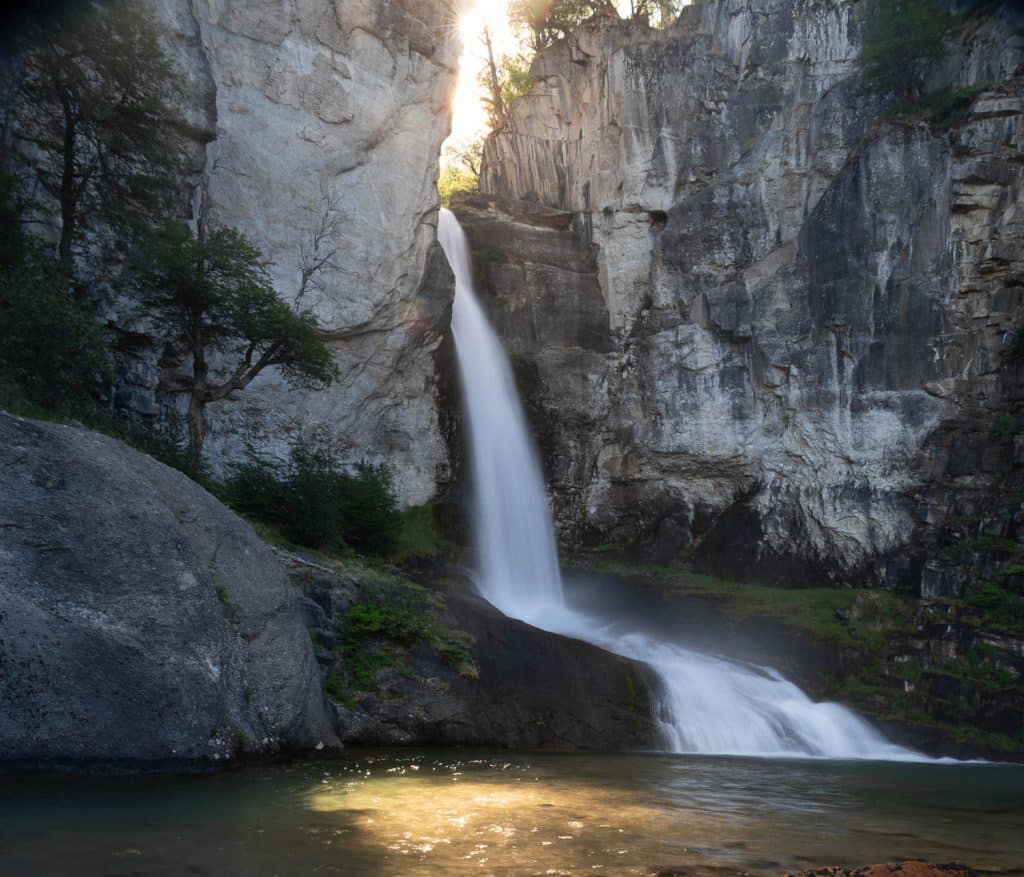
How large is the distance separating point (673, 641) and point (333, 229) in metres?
13.4

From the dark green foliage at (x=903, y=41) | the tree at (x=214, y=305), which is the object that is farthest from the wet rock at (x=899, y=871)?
the dark green foliage at (x=903, y=41)

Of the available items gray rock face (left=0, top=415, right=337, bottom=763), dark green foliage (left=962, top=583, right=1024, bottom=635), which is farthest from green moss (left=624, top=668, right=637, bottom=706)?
dark green foliage (left=962, top=583, right=1024, bottom=635)

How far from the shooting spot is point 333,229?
2155 cm

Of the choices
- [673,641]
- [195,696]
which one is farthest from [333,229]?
[195,696]

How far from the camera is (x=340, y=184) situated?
71.9 feet

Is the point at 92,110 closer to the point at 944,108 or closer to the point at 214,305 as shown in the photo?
the point at 214,305

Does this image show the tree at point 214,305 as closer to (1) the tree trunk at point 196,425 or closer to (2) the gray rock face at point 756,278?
(1) the tree trunk at point 196,425

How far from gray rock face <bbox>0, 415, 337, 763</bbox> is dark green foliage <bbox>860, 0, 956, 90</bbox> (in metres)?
22.6

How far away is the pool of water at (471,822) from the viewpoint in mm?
5754

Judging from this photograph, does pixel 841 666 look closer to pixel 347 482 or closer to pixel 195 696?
pixel 347 482

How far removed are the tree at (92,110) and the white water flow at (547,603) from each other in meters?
10.1

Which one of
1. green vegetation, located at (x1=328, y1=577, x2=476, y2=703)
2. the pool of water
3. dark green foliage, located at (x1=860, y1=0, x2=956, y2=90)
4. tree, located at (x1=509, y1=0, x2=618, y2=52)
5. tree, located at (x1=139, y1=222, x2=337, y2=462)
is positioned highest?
tree, located at (x1=509, y1=0, x2=618, y2=52)

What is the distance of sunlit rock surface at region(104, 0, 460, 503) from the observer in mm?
20328

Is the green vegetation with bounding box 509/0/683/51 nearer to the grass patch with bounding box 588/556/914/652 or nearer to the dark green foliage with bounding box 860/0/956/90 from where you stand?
the dark green foliage with bounding box 860/0/956/90
